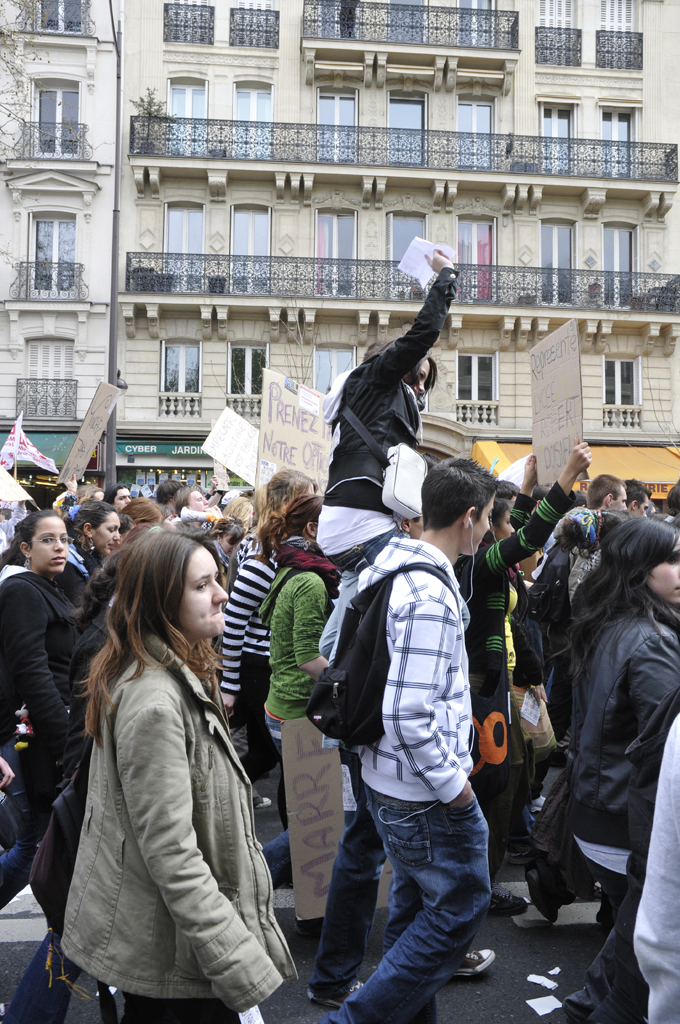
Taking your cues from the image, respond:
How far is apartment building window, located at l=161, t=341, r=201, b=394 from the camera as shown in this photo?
21.2 metres

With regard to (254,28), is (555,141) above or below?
below

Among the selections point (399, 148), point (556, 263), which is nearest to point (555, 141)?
point (556, 263)

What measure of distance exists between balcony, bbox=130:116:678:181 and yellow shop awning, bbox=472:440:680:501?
271 inches

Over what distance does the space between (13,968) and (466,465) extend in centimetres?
266

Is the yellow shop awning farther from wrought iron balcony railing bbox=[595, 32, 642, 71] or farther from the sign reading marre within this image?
the sign reading marre

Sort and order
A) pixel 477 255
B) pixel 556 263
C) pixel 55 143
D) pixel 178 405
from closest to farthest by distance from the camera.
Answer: pixel 178 405, pixel 55 143, pixel 477 255, pixel 556 263

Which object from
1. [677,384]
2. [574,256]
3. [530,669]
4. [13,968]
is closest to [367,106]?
[574,256]

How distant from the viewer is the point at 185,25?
21500mm

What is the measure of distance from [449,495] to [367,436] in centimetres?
67

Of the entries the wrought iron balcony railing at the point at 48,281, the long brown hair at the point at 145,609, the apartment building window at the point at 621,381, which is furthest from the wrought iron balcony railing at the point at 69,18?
the long brown hair at the point at 145,609

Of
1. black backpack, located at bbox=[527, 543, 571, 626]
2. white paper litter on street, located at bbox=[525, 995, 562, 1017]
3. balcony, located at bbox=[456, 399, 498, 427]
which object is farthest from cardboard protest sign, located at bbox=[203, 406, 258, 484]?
balcony, located at bbox=[456, 399, 498, 427]

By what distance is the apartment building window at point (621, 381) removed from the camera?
22000 mm

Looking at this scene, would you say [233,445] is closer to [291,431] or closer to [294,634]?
[291,431]

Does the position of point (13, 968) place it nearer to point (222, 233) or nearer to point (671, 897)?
point (671, 897)
